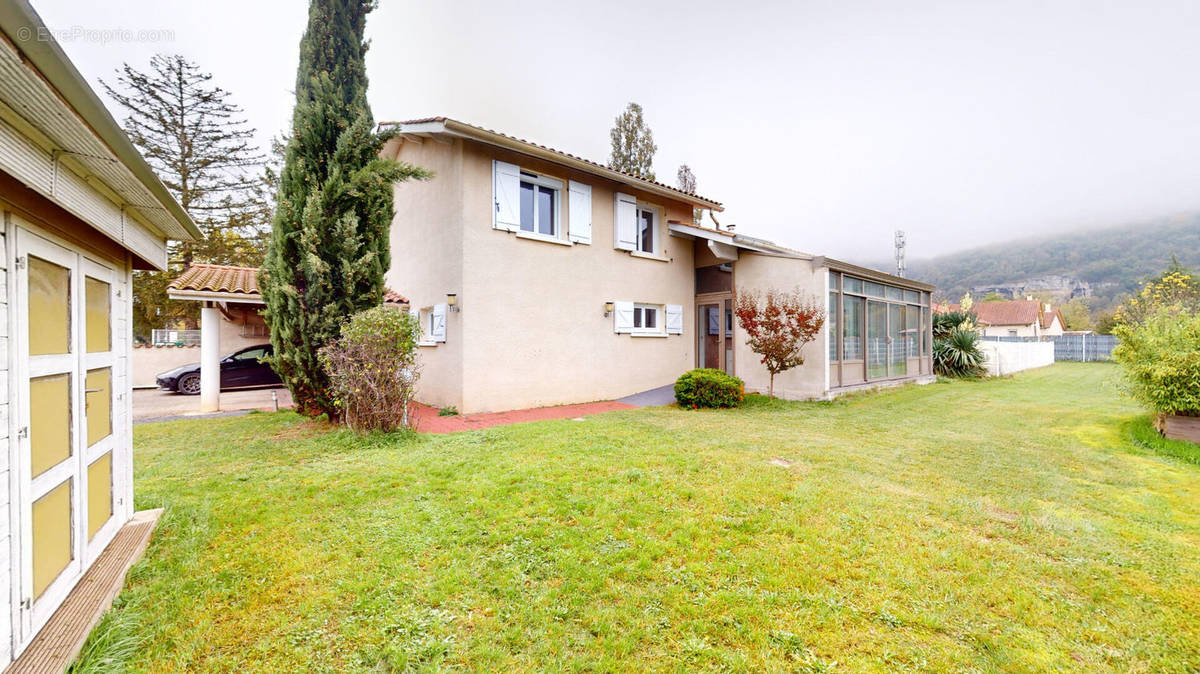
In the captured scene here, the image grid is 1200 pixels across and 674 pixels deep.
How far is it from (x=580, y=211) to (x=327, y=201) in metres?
4.94

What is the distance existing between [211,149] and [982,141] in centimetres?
7328

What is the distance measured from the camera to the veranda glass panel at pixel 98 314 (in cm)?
263

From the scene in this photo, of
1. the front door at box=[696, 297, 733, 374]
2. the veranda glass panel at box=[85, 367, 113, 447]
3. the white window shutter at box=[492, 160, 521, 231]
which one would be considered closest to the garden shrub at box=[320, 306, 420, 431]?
the veranda glass panel at box=[85, 367, 113, 447]

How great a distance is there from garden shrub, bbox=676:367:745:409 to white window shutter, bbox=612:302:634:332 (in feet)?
6.89

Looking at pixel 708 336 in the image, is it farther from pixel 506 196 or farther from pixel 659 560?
pixel 659 560

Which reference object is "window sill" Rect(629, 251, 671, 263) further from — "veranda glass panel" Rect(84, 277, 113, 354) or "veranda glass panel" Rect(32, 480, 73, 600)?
"veranda glass panel" Rect(32, 480, 73, 600)

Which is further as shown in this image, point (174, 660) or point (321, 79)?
point (321, 79)

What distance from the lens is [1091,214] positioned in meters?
124

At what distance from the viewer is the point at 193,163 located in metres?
18.9

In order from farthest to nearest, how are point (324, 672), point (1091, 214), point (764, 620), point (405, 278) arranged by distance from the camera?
point (1091, 214)
point (405, 278)
point (764, 620)
point (324, 672)

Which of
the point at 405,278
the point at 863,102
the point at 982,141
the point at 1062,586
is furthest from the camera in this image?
the point at 982,141

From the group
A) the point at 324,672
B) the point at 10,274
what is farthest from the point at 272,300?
the point at 324,672

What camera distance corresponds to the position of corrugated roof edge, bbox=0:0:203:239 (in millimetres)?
1158

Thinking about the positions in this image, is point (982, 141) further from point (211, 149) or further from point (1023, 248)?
point (211, 149)
